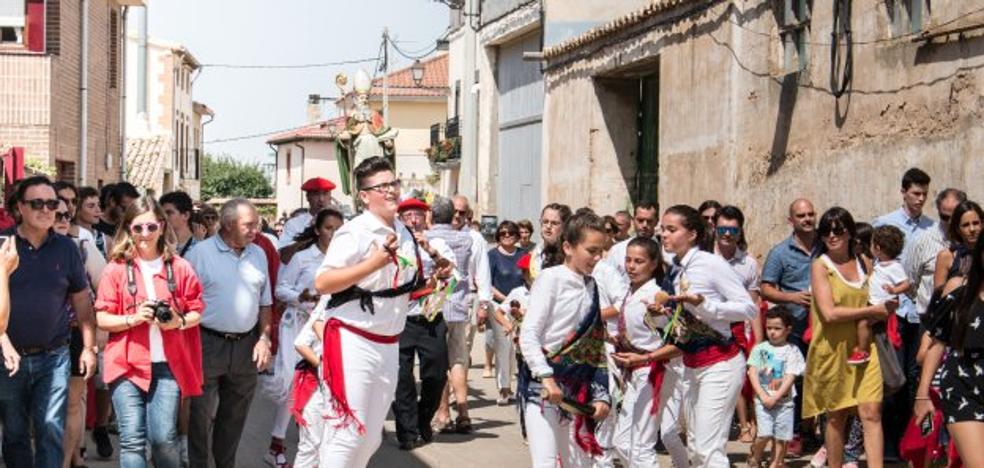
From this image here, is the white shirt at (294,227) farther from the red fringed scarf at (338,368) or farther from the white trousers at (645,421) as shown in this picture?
the red fringed scarf at (338,368)

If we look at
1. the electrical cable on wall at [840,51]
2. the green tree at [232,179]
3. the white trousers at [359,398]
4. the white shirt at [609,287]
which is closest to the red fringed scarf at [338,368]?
the white trousers at [359,398]

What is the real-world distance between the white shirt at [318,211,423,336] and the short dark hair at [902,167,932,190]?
14.8ft

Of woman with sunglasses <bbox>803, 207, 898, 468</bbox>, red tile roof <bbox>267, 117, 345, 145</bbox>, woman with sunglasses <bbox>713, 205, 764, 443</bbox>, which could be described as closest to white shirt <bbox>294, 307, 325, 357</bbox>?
woman with sunglasses <bbox>803, 207, 898, 468</bbox>

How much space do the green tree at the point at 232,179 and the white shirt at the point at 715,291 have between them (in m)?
93.4

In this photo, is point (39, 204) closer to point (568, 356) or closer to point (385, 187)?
point (385, 187)

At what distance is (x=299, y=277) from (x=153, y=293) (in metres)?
2.62

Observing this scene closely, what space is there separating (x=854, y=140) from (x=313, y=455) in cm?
603

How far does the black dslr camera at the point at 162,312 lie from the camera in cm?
907

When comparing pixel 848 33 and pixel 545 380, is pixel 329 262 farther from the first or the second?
pixel 848 33

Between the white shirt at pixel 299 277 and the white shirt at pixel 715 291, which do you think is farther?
the white shirt at pixel 299 277

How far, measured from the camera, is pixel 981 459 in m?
7.34

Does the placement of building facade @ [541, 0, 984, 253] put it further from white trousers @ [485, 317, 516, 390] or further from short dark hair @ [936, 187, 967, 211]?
white trousers @ [485, 317, 516, 390]

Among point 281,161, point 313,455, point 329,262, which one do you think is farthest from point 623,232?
point 281,161

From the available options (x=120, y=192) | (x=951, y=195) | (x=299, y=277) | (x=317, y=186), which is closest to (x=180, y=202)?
(x=299, y=277)
